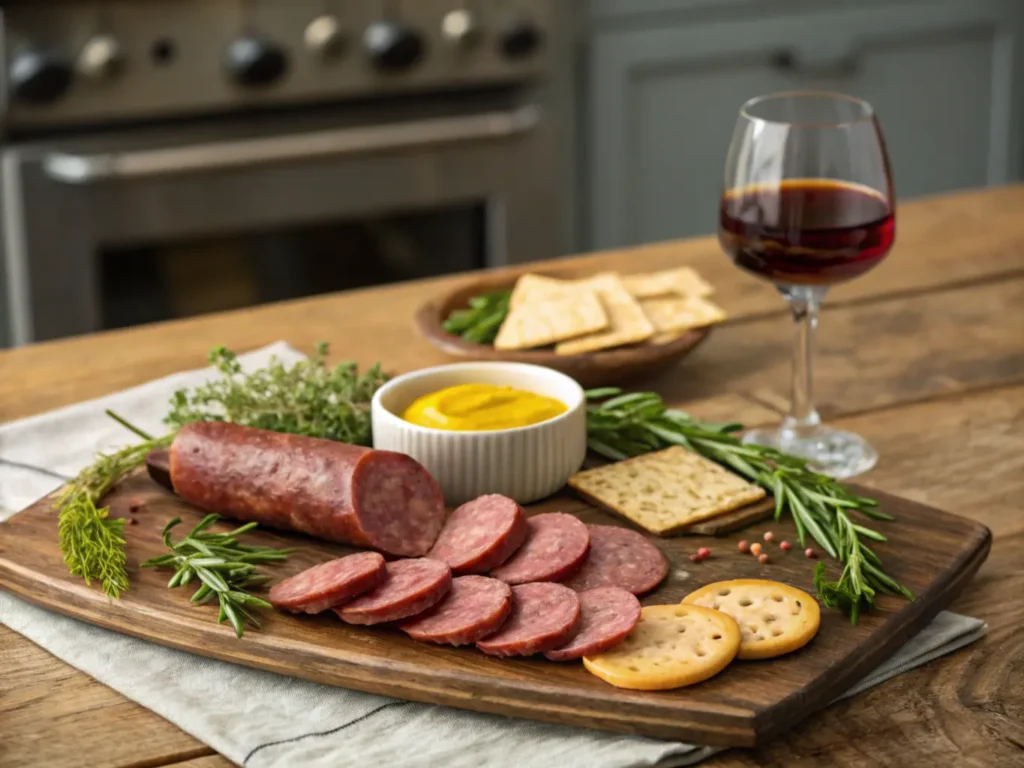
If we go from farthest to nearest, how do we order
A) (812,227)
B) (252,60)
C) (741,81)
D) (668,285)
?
(741,81), (252,60), (668,285), (812,227)

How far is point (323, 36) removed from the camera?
282 centimetres

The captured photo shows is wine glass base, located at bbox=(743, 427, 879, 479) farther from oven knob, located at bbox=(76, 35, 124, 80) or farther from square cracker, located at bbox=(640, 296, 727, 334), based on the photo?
oven knob, located at bbox=(76, 35, 124, 80)

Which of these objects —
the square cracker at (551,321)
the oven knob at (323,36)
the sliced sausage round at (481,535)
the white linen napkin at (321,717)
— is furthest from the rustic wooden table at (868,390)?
the oven knob at (323,36)

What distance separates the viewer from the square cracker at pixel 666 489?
1.21 meters

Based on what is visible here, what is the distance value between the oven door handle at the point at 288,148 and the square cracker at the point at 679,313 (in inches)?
52.2

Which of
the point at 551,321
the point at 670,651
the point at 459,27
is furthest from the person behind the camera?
the point at 459,27

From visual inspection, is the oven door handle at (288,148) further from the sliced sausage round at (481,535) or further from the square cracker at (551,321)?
the sliced sausage round at (481,535)

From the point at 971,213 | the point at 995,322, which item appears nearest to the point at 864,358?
the point at 995,322

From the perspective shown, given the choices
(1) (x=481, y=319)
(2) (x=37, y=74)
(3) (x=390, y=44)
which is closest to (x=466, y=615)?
(1) (x=481, y=319)

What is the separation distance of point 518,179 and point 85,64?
93cm

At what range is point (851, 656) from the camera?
3.23 feet

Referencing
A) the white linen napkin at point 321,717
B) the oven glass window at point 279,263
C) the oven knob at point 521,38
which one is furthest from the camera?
the oven knob at point 521,38

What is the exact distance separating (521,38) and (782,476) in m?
1.97

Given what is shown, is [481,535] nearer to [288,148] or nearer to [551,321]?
[551,321]
